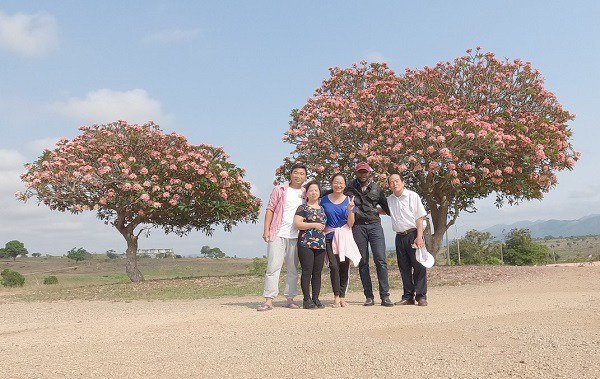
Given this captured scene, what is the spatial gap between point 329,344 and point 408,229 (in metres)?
3.45

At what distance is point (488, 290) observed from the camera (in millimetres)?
11586

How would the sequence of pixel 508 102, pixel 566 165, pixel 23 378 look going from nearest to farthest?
pixel 23 378, pixel 566 165, pixel 508 102

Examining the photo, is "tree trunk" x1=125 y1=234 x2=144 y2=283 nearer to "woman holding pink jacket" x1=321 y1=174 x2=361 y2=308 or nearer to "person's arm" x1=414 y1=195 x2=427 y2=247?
"woman holding pink jacket" x1=321 y1=174 x2=361 y2=308

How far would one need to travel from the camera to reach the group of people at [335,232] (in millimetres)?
7707

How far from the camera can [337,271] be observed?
7.84 metres

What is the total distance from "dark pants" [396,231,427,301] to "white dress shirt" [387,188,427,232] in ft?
0.51

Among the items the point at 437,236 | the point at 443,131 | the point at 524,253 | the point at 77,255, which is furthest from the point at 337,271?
the point at 77,255

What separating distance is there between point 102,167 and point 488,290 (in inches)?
489

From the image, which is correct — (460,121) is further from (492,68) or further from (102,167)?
(102,167)

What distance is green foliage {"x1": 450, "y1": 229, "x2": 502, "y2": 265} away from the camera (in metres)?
36.5

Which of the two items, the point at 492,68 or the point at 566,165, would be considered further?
the point at 492,68

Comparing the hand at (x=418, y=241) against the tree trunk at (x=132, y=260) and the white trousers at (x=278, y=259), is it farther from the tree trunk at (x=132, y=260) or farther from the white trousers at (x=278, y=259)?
the tree trunk at (x=132, y=260)

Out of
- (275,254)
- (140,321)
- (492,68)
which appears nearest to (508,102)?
(492,68)

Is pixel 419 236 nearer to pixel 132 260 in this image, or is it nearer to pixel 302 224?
pixel 302 224
